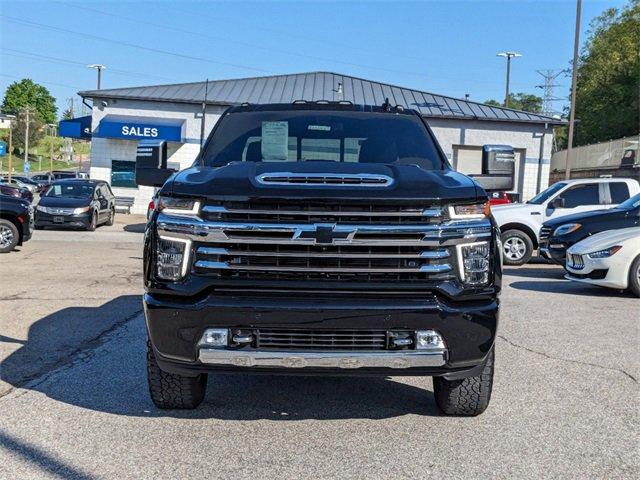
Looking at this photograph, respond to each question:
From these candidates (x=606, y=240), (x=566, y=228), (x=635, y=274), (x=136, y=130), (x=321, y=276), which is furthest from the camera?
(x=136, y=130)

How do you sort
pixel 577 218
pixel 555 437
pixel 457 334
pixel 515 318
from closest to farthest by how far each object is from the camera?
pixel 457 334, pixel 555 437, pixel 515 318, pixel 577 218

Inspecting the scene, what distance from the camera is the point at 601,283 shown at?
410 inches

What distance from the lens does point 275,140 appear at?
18.2 feet

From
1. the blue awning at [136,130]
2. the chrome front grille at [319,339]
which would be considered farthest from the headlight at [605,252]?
the blue awning at [136,130]

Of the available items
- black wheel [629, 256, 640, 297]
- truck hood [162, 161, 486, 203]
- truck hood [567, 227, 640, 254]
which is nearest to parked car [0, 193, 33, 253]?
truck hood [567, 227, 640, 254]

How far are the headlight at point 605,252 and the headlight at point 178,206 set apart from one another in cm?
798

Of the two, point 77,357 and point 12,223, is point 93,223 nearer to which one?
point 12,223

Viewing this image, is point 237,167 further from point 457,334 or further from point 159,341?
point 457,334

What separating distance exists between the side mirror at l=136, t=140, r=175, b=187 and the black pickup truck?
1.09 m

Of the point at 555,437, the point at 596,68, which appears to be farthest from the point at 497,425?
the point at 596,68

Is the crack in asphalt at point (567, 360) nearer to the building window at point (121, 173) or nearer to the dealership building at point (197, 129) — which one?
the dealership building at point (197, 129)

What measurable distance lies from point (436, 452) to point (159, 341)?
66.5 inches

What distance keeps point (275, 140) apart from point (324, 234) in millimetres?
1824

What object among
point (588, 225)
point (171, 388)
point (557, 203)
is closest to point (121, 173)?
point (557, 203)
